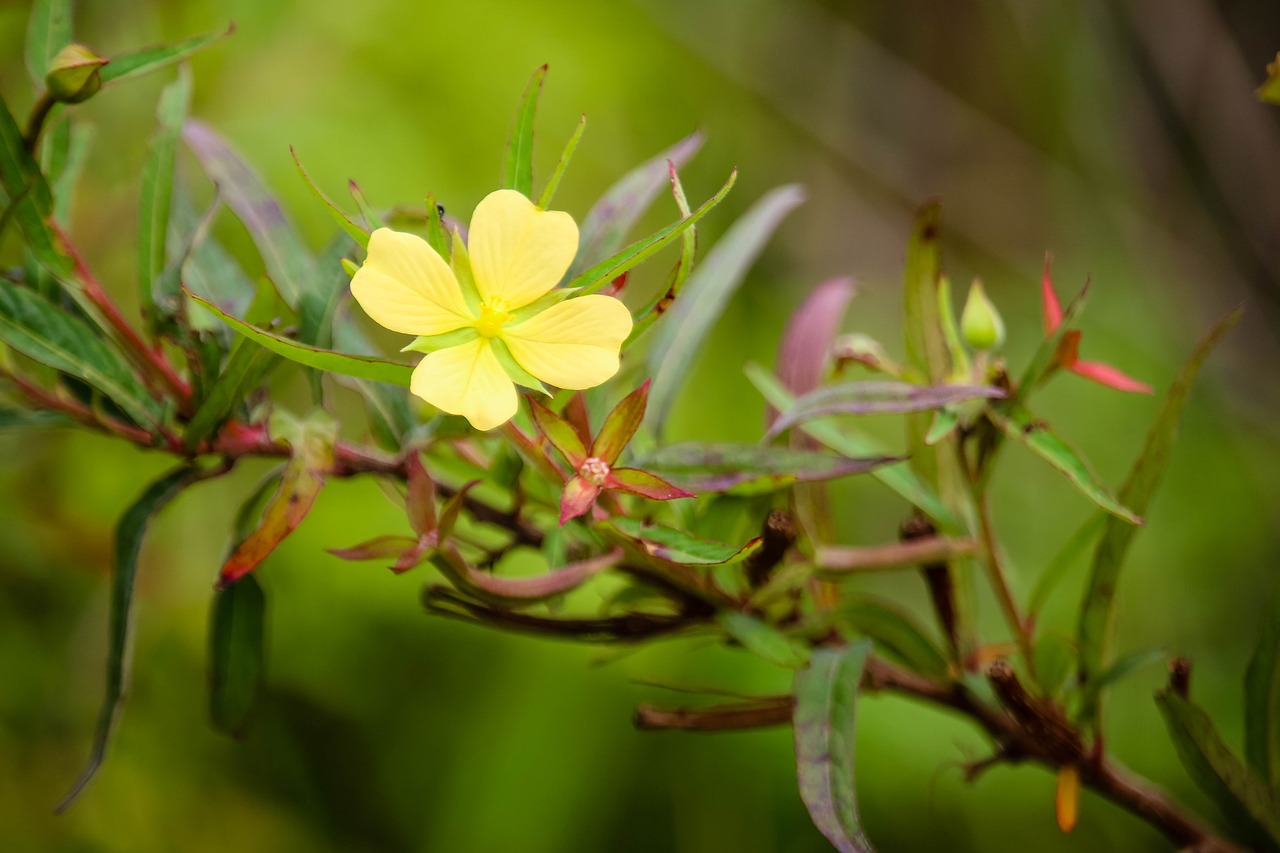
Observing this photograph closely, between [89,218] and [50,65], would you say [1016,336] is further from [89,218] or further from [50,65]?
[50,65]

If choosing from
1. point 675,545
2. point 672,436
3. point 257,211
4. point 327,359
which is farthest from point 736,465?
point 672,436

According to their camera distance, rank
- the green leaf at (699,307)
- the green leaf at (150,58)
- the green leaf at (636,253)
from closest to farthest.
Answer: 1. the green leaf at (636,253)
2. the green leaf at (150,58)
3. the green leaf at (699,307)

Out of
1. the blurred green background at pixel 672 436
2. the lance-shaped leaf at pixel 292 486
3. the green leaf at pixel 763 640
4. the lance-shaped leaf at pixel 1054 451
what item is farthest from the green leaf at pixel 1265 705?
the lance-shaped leaf at pixel 292 486

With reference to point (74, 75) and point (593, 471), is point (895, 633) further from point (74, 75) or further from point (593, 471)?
point (74, 75)

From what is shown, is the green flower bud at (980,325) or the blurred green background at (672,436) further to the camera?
the blurred green background at (672,436)

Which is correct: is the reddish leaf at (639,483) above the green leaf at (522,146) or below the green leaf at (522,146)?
below

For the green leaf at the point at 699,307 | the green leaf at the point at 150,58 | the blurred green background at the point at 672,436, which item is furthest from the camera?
the blurred green background at the point at 672,436

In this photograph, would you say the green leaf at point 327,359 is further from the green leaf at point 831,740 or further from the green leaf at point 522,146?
the green leaf at point 831,740
